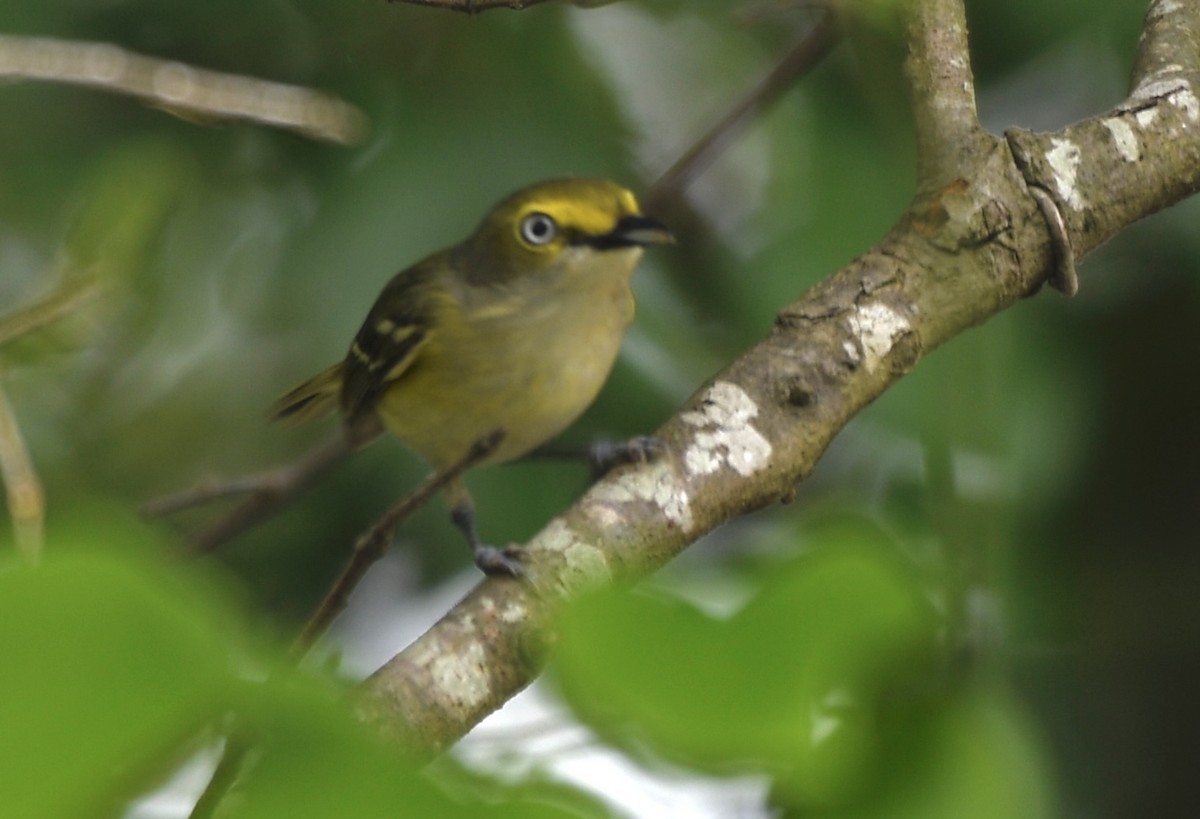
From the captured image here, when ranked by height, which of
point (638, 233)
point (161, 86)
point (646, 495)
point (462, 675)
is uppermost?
point (638, 233)

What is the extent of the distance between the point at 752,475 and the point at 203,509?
78.1 inches

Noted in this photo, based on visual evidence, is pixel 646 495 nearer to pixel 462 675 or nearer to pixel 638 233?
Result: pixel 462 675

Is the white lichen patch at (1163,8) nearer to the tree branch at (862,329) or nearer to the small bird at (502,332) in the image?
the tree branch at (862,329)

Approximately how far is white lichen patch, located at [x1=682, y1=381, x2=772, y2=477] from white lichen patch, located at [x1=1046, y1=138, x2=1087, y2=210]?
52cm

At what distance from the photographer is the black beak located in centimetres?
247

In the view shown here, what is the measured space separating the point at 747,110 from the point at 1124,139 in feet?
3.21

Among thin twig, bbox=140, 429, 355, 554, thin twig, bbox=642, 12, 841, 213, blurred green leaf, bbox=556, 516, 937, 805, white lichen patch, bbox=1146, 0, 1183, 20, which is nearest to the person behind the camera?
blurred green leaf, bbox=556, 516, 937, 805

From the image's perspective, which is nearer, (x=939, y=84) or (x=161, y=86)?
(x=161, y=86)

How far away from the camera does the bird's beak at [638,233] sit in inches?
97.0

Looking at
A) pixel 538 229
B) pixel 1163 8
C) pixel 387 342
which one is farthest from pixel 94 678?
pixel 387 342

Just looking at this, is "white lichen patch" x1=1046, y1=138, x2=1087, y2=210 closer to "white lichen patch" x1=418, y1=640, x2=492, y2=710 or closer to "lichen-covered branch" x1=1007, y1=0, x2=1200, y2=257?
"lichen-covered branch" x1=1007, y1=0, x2=1200, y2=257

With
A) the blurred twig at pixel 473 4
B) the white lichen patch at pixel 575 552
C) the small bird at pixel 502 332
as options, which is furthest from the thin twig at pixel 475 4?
the small bird at pixel 502 332

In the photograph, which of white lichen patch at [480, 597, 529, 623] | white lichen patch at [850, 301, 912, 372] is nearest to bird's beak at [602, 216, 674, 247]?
white lichen patch at [850, 301, 912, 372]

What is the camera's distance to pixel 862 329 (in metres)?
1.74
